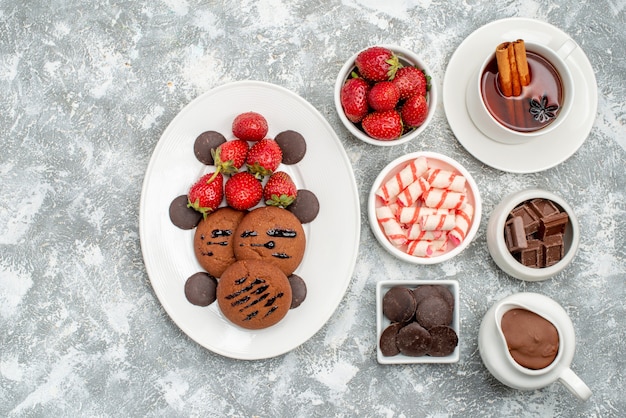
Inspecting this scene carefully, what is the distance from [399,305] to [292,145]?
17.5 inches

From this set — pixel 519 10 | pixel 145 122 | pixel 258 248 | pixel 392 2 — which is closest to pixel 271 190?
pixel 258 248

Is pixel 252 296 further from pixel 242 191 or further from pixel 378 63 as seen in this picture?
pixel 378 63

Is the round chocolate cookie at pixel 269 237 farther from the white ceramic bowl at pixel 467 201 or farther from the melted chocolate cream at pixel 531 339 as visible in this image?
the melted chocolate cream at pixel 531 339

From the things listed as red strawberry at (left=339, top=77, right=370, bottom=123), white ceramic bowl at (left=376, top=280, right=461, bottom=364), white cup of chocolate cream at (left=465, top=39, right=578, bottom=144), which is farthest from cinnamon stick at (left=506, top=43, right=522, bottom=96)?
white ceramic bowl at (left=376, top=280, right=461, bottom=364)

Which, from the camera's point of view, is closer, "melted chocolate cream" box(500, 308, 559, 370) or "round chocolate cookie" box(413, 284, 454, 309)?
"melted chocolate cream" box(500, 308, 559, 370)

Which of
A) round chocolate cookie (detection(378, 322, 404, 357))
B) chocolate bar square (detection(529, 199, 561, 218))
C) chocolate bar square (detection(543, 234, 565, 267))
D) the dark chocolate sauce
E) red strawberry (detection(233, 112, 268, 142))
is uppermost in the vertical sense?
red strawberry (detection(233, 112, 268, 142))

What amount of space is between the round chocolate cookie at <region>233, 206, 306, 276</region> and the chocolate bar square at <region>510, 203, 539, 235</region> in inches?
20.3

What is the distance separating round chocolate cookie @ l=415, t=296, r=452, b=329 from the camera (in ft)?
4.87

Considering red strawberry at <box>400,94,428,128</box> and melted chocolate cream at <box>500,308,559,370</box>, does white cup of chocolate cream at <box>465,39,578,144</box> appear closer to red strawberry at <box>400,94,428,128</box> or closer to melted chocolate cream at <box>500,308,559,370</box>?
red strawberry at <box>400,94,428,128</box>

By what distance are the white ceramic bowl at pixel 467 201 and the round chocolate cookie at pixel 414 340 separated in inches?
6.2

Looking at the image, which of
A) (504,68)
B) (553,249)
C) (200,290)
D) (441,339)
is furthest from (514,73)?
(200,290)

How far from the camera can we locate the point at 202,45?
157 cm

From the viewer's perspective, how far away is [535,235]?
1.50m

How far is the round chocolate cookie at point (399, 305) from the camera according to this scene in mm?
1480
